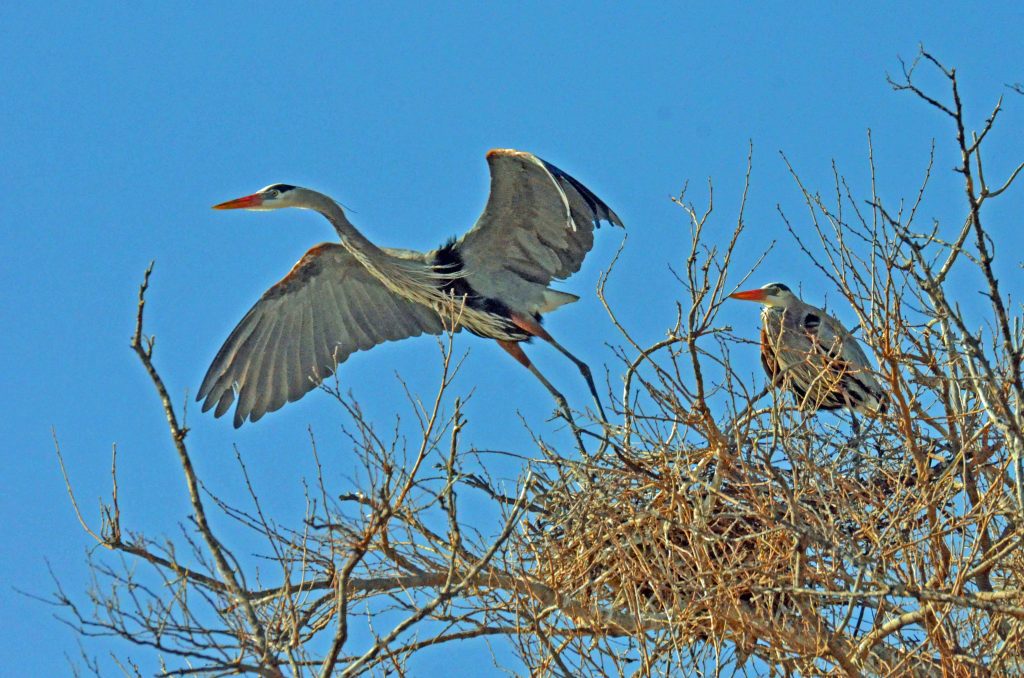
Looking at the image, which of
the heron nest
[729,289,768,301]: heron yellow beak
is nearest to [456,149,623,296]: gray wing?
[729,289,768,301]: heron yellow beak

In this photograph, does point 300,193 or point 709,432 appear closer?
point 709,432

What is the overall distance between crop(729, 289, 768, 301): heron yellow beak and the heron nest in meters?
3.02

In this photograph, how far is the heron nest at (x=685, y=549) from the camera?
4.83 m

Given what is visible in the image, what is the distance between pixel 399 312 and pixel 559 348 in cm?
121

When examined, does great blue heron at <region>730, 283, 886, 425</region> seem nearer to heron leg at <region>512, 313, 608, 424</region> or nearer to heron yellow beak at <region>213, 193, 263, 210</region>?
heron leg at <region>512, 313, 608, 424</region>

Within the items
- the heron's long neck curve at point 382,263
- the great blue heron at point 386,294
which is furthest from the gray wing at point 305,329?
the heron's long neck curve at point 382,263

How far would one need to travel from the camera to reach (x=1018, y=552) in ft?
17.4

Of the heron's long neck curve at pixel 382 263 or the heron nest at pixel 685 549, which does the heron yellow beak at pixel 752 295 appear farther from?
the heron nest at pixel 685 549

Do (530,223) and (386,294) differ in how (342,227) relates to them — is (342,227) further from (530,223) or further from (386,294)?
(530,223)

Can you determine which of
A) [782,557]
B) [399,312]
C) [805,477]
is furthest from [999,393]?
[399,312]

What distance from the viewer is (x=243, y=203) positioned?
31.0 feet

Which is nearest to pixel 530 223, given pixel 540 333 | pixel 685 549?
pixel 540 333

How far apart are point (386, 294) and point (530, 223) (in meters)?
1.22

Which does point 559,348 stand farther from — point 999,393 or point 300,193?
point 999,393
